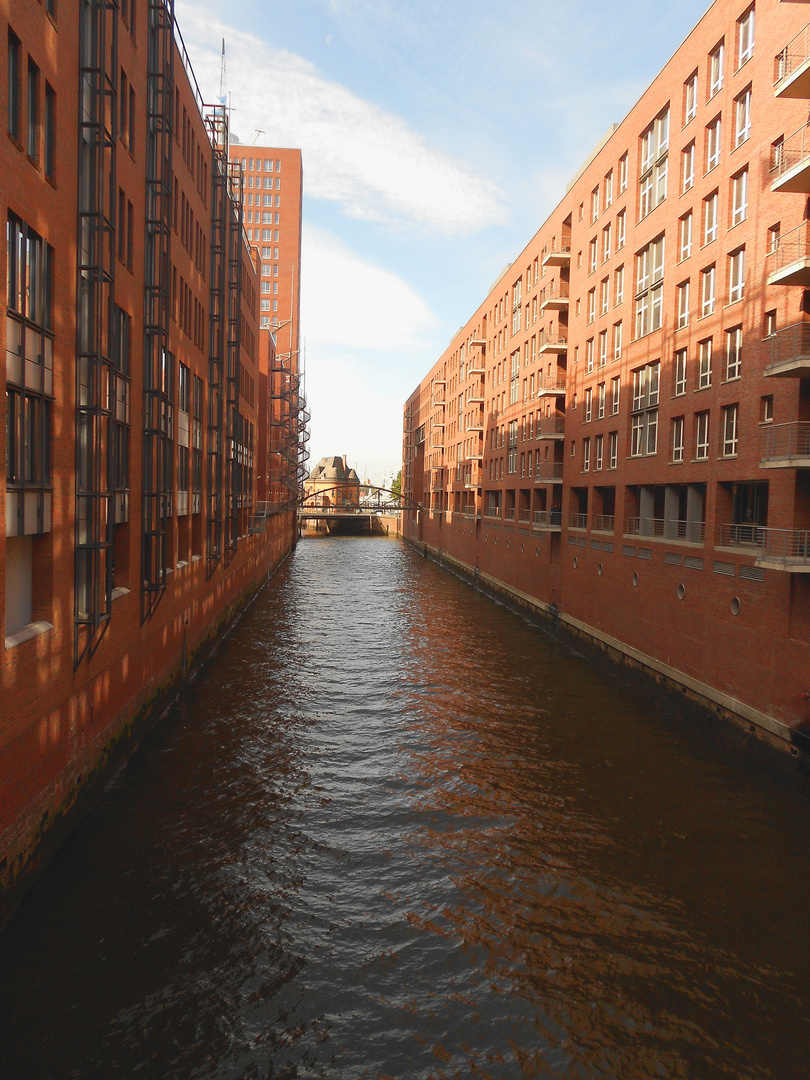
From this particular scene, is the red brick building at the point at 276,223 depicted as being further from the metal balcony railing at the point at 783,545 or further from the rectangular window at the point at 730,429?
the metal balcony railing at the point at 783,545

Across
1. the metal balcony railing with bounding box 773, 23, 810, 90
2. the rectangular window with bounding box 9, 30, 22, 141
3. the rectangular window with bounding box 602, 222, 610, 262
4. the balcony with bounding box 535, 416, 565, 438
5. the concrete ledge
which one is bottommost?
the concrete ledge

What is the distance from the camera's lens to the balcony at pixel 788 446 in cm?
1416

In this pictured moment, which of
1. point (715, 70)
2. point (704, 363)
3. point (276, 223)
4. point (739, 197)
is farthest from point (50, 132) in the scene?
point (276, 223)

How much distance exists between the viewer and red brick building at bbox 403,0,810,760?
1505cm

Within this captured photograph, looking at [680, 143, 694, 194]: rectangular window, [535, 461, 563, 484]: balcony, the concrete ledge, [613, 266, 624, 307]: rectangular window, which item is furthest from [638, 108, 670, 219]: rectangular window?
the concrete ledge

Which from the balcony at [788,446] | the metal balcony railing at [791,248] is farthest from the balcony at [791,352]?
the metal balcony railing at [791,248]

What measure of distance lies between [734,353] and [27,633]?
16.6 meters

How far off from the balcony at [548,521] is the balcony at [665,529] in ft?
23.8

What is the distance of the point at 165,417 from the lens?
19.5m

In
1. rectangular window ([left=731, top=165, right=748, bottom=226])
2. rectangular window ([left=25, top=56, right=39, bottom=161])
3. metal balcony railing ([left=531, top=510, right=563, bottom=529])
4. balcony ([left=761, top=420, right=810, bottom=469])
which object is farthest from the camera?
metal balcony railing ([left=531, top=510, right=563, bottom=529])

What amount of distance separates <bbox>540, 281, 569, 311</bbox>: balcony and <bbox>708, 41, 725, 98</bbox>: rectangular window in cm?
1366

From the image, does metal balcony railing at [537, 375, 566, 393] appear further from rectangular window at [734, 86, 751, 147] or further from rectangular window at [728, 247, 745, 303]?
rectangular window at [734, 86, 751, 147]

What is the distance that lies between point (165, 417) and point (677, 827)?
1528 centimetres

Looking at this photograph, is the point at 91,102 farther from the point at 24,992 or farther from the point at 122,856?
the point at 24,992
